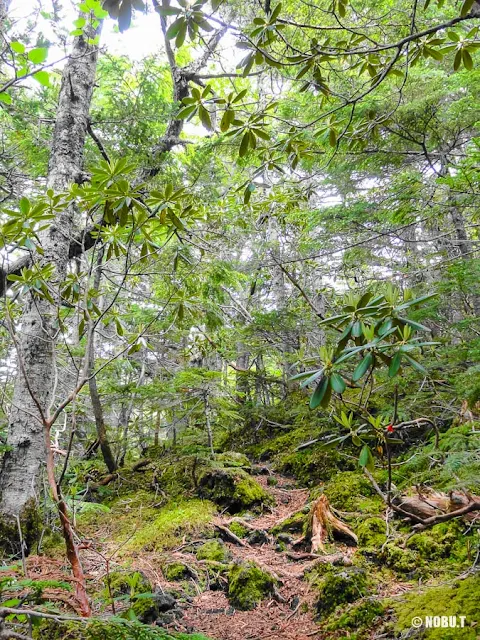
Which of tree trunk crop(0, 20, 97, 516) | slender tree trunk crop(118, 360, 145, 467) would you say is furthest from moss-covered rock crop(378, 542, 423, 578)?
slender tree trunk crop(118, 360, 145, 467)

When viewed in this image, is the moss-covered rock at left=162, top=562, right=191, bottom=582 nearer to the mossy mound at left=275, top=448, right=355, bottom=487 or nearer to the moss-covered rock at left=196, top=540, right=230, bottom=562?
the moss-covered rock at left=196, top=540, right=230, bottom=562

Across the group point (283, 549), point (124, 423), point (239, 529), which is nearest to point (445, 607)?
point (283, 549)

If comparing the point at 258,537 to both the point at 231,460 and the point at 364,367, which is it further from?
Result: the point at 364,367

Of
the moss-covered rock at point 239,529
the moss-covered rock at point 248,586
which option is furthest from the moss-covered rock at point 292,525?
the moss-covered rock at point 248,586

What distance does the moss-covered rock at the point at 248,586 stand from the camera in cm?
274

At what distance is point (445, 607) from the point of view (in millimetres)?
1979

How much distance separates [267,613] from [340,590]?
1.90 feet

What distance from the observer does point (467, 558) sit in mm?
2510

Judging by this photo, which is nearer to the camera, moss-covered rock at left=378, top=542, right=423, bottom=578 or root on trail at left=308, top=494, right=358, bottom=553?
moss-covered rock at left=378, top=542, right=423, bottom=578

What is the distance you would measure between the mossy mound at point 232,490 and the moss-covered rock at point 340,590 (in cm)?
193

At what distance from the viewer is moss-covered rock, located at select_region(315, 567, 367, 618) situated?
2.44 metres

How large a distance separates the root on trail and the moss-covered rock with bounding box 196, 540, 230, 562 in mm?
807

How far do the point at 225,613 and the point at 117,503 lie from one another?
2678 millimetres

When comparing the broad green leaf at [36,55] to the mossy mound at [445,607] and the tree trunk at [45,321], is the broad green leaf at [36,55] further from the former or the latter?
the mossy mound at [445,607]
